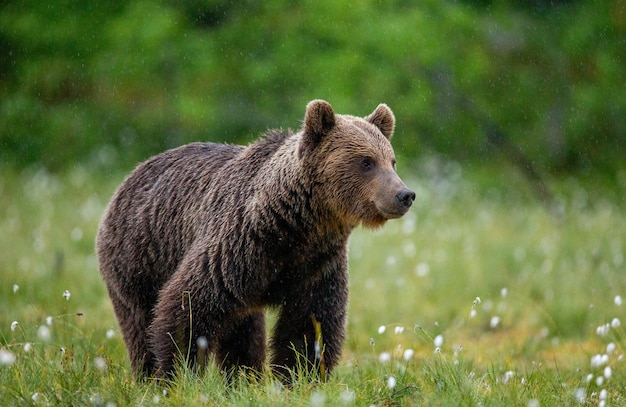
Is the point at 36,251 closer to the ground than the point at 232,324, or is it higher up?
closer to the ground

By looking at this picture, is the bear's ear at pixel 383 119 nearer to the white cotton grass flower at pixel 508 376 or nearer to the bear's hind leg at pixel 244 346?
the bear's hind leg at pixel 244 346

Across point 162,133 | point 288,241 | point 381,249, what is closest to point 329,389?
point 288,241

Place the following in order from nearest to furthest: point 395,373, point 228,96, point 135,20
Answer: point 395,373 → point 135,20 → point 228,96

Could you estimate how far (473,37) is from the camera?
14680 mm

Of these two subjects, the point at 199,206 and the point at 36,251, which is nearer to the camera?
the point at 199,206

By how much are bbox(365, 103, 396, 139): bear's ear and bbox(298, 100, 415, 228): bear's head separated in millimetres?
293

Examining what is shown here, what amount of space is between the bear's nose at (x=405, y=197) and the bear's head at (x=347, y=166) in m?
0.08

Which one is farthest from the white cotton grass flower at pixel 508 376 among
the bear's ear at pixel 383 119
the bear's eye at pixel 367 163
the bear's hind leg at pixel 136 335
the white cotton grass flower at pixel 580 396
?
the bear's hind leg at pixel 136 335

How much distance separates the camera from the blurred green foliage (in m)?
13.1

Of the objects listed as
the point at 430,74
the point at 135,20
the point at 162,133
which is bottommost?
the point at 162,133

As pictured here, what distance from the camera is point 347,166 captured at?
497 cm

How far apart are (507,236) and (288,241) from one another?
241 inches

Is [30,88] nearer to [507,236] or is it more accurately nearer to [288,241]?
[507,236]

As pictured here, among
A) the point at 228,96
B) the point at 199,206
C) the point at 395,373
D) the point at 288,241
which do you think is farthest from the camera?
the point at 228,96
